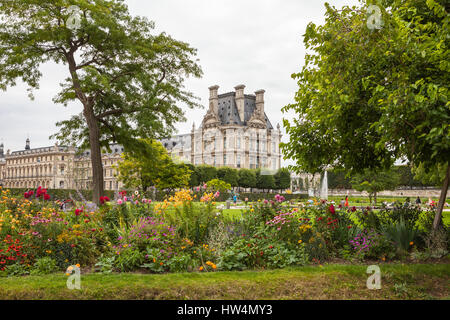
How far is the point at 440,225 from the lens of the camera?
8820 millimetres

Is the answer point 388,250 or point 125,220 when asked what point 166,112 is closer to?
point 125,220

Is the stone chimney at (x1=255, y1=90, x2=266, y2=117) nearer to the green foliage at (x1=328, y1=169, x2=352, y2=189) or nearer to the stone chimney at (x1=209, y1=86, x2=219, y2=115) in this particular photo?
the stone chimney at (x1=209, y1=86, x2=219, y2=115)

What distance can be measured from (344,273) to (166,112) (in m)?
13.7

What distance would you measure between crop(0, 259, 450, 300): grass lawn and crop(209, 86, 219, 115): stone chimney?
9114 centimetres

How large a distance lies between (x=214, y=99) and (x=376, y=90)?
92.3m

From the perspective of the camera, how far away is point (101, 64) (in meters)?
17.8

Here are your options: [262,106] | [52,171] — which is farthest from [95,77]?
[52,171]

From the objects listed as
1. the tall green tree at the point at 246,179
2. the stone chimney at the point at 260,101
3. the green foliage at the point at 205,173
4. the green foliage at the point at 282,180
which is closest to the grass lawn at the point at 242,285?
the green foliage at the point at 205,173

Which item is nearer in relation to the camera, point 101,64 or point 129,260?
point 129,260

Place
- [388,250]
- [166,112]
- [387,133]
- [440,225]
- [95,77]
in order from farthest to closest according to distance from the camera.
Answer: [166,112] < [95,77] < [440,225] < [388,250] < [387,133]

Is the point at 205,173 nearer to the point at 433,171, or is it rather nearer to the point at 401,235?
the point at 433,171

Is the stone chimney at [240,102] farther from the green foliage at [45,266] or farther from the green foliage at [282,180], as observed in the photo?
the green foliage at [45,266]

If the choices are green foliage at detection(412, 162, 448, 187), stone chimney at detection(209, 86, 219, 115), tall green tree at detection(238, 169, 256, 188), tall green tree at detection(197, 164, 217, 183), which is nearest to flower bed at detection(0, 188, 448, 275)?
green foliage at detection(412, 162, 448, 187)

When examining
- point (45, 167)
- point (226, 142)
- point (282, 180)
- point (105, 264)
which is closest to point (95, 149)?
point (105, 264)
